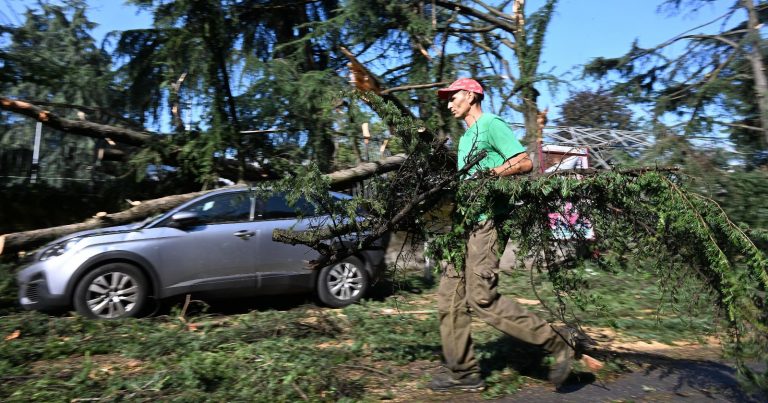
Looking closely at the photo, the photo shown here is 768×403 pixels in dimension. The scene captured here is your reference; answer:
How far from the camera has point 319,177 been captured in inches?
155

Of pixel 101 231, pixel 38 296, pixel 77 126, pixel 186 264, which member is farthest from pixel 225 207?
pixel 77 126

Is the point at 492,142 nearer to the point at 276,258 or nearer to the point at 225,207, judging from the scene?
the point at 276,258

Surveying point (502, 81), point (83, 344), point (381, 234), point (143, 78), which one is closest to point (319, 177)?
point (381, 234)

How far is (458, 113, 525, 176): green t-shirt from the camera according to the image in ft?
13.5

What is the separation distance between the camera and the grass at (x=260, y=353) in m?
4.09

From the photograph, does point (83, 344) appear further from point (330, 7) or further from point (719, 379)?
point (330, 7)

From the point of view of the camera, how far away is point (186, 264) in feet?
22.9

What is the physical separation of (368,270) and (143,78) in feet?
18.1

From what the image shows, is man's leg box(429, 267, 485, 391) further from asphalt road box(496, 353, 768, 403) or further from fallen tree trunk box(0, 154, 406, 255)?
fallen tree trunk box(0, 154, 406, 255)

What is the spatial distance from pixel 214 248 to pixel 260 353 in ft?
8.12

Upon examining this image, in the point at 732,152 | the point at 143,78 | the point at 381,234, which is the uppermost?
the point at 143,78

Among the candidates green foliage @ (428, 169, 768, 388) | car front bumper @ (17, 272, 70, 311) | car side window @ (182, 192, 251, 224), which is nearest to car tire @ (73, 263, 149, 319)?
car front bumper @ (17, 272, 70, 311)

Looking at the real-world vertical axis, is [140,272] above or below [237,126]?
below

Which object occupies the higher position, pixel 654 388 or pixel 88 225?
pixel 88 225
